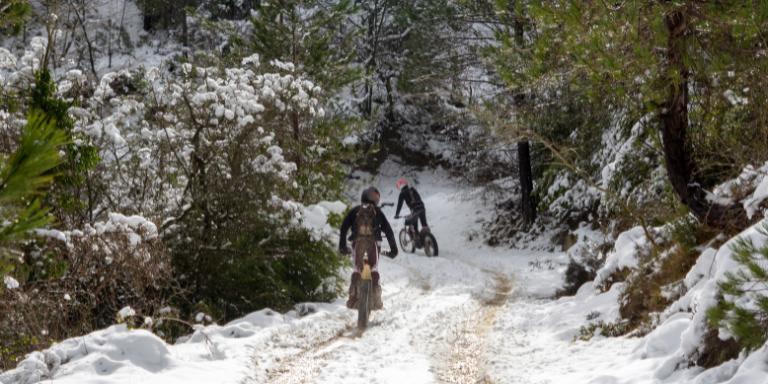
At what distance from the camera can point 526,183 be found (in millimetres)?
22703

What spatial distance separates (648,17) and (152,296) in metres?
6.99

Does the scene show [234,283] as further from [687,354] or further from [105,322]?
[687,354]

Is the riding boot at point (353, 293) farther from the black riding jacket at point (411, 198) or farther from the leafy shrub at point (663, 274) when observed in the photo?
the black riding jacket at point (411, 198)

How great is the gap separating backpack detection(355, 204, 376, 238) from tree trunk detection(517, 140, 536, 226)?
1356 centimetres

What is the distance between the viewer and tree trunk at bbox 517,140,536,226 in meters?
22.5

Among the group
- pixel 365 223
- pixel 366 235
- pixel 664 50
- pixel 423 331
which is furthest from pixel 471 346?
pixel 664 50

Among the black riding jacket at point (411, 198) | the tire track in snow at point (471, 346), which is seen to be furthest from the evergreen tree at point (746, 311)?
the black riding jacket at point (411, 198)

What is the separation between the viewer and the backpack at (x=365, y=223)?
32.5 feet

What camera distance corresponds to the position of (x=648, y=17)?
576cm

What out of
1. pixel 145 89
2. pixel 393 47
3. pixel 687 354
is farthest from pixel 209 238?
pixel 393 47

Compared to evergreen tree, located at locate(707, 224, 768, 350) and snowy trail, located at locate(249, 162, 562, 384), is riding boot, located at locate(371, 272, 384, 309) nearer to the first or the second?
snowy trail, located at locate(249, 162, 562, 384)

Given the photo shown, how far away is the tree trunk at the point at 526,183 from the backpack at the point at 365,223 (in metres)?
13.6

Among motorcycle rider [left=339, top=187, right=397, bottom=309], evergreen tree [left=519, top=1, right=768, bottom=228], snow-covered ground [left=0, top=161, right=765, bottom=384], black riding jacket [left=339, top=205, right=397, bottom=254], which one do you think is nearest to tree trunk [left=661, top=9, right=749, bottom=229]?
evergreen tree [left=519, top=1, right=768, bottom=228]

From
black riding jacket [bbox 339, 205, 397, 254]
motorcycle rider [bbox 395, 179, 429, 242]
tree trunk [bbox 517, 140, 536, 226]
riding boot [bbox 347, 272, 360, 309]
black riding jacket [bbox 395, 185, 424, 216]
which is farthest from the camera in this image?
tree trunk [bbox 517, 140, 536, 226]
